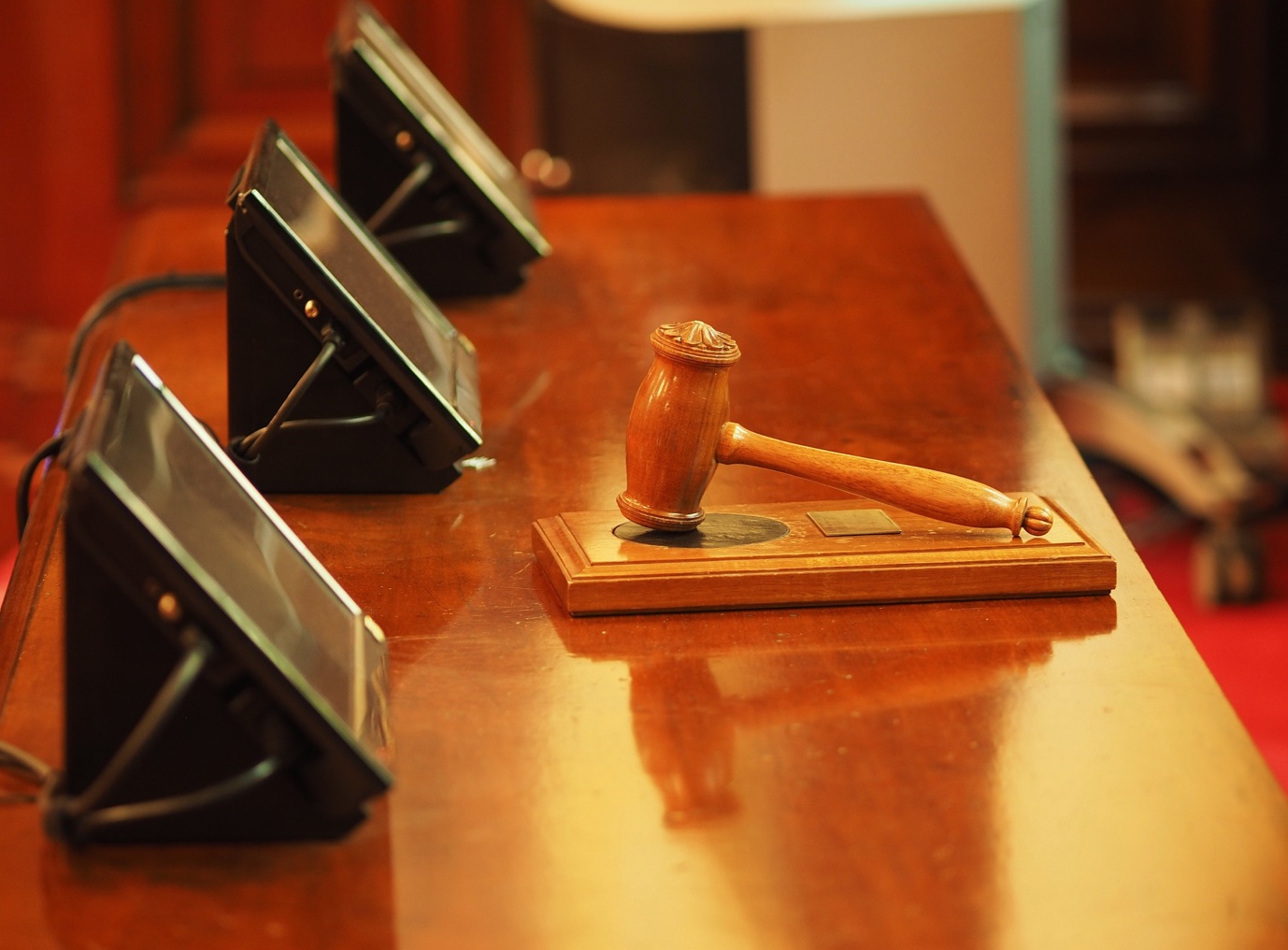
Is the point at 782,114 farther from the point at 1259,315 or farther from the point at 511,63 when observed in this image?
the point at 1259,315

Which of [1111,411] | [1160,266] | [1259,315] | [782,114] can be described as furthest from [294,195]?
[1160,266]

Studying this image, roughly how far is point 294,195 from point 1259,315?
3.25 metres

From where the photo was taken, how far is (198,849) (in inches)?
23.2

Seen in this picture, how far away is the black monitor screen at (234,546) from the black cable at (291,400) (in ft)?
0.69

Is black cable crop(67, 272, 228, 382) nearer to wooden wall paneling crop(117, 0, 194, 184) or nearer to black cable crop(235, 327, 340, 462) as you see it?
black cable crop(235, 327, 340, 462)

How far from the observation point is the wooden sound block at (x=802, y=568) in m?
0.77

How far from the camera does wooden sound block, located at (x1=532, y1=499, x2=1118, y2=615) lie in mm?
767

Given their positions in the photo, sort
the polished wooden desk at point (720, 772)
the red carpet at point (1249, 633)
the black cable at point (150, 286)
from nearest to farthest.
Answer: the polished wooden desk at point (720, 772), the black cable at point (150, 286), the red carpet at point (1249, 633)

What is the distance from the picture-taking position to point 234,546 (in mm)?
625

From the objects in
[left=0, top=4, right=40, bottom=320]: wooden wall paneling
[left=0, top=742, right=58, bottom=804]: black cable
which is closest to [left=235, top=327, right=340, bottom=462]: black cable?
[left=0, top=742, right=58, bottom=804]: black cable

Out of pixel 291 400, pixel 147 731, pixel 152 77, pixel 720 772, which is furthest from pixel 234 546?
pixel 152 77

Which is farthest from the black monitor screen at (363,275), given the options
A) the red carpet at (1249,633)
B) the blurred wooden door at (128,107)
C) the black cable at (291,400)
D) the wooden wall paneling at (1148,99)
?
the wooden wall paneling at (1148,99)

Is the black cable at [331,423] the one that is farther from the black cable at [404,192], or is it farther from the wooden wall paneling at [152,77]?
A: the wooden wall paneling at [152,77]

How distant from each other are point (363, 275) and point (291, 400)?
3.6 inches
